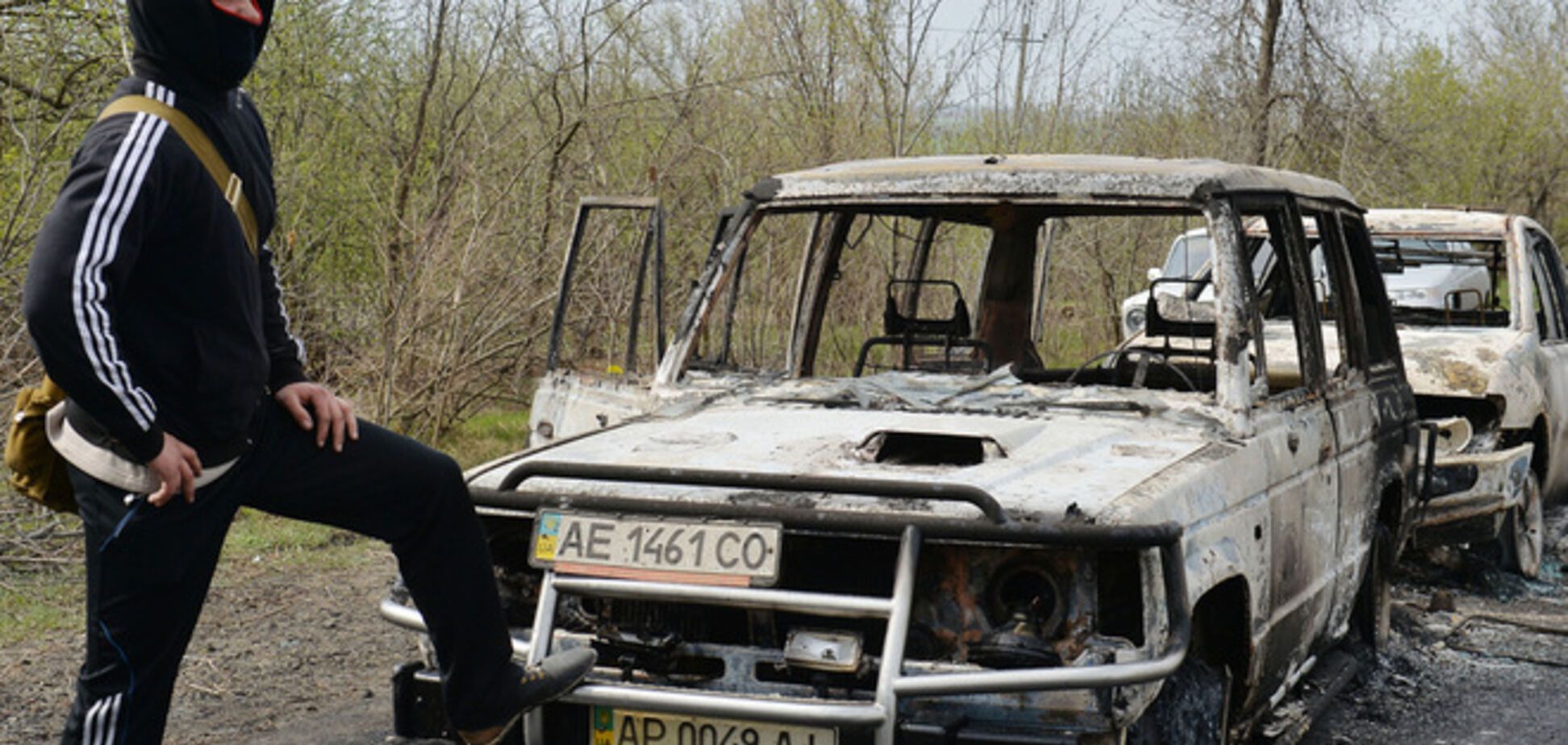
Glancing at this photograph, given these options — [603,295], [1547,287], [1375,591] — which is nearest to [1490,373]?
[1547,287]

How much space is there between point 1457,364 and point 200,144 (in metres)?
6.90

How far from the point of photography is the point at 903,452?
455 centimetres

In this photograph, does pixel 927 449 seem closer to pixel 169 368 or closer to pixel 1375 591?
pixel 169 368

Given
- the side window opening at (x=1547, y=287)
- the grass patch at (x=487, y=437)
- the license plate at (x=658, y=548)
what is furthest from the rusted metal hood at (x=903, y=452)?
the grass patch at (x=487, y=437)

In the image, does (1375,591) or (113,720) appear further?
(1375,591)

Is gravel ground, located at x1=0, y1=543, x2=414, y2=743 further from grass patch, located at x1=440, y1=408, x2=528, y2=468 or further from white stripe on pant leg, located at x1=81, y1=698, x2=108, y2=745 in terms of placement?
grass patch, located at x1=440, y1=408, x2=528, y2=468

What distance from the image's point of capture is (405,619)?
4074mm

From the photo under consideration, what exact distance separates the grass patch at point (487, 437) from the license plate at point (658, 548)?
7.02 meters

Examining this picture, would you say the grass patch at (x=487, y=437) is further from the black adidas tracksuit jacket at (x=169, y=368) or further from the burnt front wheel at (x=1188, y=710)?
the black adidas tracksuit jacket at (x=169, y=368)

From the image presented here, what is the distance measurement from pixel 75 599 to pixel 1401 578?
6198 mm

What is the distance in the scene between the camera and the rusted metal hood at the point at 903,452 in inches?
154

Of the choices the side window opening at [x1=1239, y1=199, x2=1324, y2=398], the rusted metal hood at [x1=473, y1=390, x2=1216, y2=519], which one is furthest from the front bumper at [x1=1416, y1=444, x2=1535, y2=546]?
the rusted metal hood at [x1=473, y1=390, x2=1216, y2=519]

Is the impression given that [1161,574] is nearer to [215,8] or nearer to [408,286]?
[215,8]

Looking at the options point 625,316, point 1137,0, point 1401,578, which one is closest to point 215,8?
point 1401,578
